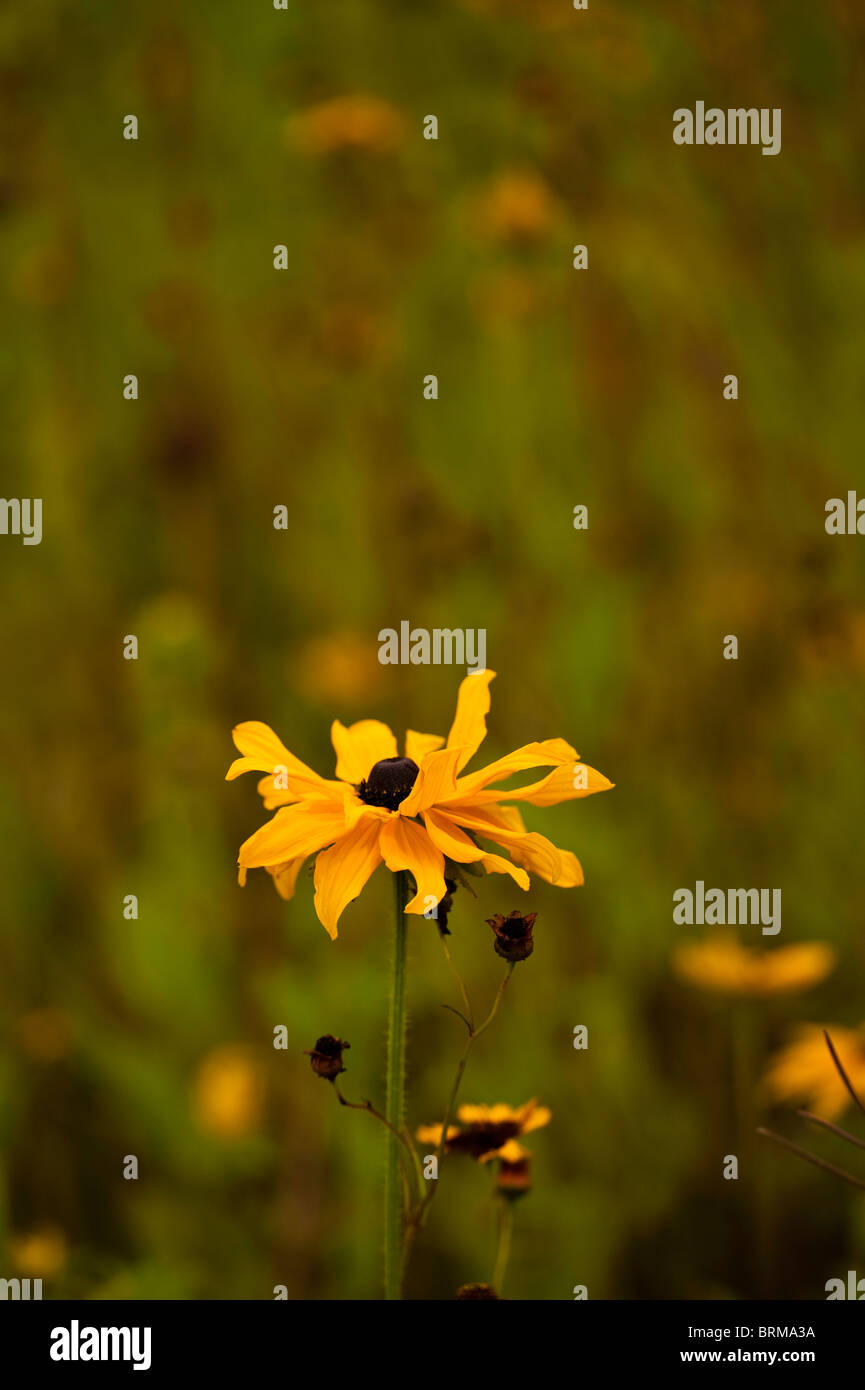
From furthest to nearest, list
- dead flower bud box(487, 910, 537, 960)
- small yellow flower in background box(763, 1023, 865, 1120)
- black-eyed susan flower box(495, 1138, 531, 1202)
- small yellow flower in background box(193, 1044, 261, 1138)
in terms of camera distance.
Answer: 1. small yellow flower in background box(193, 1044, 261, 1138)
2. small yellow flower in background box(763, 1023, 865, 1120)
3. black-eyed susan flower box(495, 1138, 531, 1202)
4. dead flower bud box(487, 910, 537, 960)

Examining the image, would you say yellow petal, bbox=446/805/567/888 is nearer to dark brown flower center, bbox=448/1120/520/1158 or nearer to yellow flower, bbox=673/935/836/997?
dark brown flower center, bbox=448/1120/520/1158

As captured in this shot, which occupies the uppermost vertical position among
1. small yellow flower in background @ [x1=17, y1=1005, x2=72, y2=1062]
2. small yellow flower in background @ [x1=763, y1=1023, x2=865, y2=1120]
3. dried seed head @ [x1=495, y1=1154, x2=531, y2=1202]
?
small yellow flower in background @ [x1=17, y1=1005, x2=72, y2=1062]

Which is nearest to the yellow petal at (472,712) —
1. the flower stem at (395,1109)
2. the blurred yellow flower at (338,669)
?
the flower stem at (395,1109)

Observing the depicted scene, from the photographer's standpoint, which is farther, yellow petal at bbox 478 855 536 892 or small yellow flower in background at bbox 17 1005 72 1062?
small yellow flower in background at bbox 17 1005 72 1062

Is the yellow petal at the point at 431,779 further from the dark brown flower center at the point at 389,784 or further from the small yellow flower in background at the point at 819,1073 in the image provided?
the small yellow flower in background at the point at 819,1073

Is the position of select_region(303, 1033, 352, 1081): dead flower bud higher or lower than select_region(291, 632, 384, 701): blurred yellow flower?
lower

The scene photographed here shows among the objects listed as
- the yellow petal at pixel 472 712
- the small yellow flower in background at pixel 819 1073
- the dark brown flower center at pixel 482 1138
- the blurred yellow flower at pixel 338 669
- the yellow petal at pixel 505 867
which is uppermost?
the blurred yellow flower at pixel 338 669

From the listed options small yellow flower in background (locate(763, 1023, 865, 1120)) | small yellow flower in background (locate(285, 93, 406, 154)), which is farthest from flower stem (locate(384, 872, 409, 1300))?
small yellow flower in background (locate(285, 93, 406, 154))

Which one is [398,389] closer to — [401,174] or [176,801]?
[401,174]
